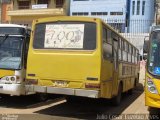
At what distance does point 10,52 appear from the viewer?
39.9ft

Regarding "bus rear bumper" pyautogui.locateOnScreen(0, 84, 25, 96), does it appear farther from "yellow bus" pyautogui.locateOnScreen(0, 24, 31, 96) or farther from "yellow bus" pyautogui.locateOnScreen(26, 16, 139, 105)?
"yellow bus" pyautogui.locateOnScreen(26, 16, 139, 105)

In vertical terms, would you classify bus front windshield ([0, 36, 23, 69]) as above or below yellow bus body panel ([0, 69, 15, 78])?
above

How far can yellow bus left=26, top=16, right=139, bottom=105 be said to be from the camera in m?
10.3

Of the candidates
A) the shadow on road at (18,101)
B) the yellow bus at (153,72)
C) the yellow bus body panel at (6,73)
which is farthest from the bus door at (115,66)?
the yellow bus body panel at (6,73)

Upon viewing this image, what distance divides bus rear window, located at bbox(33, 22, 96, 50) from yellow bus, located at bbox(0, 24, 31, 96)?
987 millimetres

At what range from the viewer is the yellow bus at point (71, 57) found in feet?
33.8

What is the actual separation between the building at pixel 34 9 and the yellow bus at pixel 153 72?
1602 inches

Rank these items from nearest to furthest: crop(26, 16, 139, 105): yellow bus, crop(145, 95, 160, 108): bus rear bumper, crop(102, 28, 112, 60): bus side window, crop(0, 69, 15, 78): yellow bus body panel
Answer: crop(145, 95, 160, 108): bus rear bumper
crop(26, 16, 139, 105): yellow bus
crop(102, 28, 112, 60): bus side window
crop(0, 69, 15, 78): yellow bus body panel

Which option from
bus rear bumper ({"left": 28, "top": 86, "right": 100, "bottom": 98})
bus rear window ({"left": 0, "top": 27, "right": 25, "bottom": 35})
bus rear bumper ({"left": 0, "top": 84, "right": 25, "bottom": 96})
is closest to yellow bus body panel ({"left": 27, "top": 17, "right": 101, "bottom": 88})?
bus rear bumper ({"left": 28, "top": 86, "right": 100, "bottom": 98})

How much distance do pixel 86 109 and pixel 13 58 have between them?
9.29 ft

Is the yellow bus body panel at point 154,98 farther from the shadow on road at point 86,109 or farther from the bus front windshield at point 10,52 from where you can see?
the bus front windshield at point 10,52

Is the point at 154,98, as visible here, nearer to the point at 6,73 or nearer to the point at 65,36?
the point at 65,36

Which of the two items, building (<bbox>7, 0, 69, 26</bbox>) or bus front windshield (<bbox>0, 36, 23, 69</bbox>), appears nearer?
bus front windshield (<bbox>0, 36, 23, 69</bbox>)

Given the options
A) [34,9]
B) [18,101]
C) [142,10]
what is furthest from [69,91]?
[34,9]
